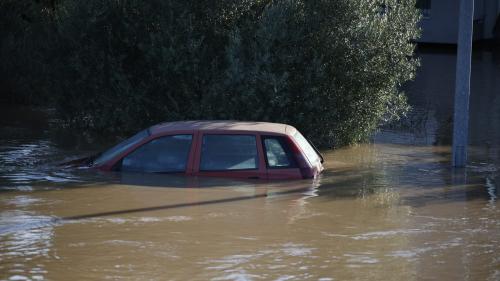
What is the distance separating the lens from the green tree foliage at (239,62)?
53.6ft

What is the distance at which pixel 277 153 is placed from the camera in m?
11.9

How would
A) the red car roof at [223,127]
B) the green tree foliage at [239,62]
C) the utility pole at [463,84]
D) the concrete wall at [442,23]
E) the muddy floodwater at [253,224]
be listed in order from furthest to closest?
the concrete wall at [442,23] < the green tree foliage at [239,62] < the utility pole at [463,84] < the red car roof at [223,127] < the muddy floodwater at [253,224]

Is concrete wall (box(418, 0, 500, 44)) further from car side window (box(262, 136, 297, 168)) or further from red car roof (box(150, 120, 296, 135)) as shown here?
car side window (box(262, 136, 297, 168))

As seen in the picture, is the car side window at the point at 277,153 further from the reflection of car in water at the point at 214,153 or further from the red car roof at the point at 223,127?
the red car roof at the point at 223,127

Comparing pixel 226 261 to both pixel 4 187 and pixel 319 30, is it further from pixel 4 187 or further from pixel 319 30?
pixel 319 30

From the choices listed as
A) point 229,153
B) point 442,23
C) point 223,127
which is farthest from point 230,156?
point 442,23

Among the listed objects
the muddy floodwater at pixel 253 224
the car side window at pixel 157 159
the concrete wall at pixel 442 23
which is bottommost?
the muddy floodwater at pixel 253 224

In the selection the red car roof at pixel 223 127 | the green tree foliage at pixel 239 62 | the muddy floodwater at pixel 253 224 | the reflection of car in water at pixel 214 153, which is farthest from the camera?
the green tree foliage at pixel 239 62

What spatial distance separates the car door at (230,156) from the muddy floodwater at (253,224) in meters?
0.16

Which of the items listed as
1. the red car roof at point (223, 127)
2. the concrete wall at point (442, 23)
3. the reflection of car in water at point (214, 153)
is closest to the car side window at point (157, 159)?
the reflection of car in water at point (214, 153)

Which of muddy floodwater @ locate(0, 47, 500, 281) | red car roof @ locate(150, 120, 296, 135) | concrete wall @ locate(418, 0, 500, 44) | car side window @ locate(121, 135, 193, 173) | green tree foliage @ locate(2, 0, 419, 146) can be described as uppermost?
concrete wall @ locate(418, 0, 500, 44)

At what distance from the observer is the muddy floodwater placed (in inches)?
336

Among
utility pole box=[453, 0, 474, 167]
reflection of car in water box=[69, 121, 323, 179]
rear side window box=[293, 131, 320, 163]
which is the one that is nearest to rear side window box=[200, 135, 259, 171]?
reflection of car in water box=[69, 121, 323, 179]

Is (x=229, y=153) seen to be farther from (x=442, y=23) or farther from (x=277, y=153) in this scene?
(x=442, y=23)
